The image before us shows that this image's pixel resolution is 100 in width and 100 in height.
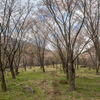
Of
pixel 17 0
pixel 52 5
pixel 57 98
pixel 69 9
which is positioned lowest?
pixel 57 98

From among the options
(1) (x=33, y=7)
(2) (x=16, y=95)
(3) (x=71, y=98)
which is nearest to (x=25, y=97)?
(2) (x=16, y=95)

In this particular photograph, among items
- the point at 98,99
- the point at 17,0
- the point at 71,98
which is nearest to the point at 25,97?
the point at 71,98

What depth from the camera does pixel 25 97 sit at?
17.8ft

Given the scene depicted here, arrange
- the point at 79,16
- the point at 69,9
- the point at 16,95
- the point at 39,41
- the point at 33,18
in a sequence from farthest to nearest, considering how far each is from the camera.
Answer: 1. the point at 39,41
2. the point at 33,18
3. the point at 79,16
4. the point at 69,9
5. the point at 16,95

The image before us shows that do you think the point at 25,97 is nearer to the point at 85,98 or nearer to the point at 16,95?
the point at 16,95

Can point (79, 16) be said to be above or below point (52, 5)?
below

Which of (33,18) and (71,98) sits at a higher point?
(33,18)

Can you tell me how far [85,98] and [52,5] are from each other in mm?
7285

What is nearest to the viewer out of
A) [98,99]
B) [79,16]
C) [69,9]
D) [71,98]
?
[98,99]

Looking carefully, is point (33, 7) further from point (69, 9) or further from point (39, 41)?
point (39, 41)

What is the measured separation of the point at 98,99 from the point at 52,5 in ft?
24.6

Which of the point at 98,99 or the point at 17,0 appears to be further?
the point at 17,0

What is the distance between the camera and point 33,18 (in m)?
11.2

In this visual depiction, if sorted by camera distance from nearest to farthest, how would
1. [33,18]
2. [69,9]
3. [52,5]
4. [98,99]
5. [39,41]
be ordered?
[98,99] → [69,9] → [52,5] → [33,18] → [39,41]
